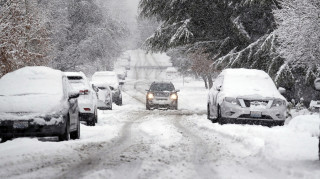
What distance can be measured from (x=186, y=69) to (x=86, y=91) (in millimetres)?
41460

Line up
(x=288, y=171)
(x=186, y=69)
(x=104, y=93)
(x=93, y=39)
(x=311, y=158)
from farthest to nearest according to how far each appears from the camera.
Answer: (x=186, y=69) < (x=93, y=39) < (x=104, y=93) < (x=311, y=158) < (x=288, y=171)

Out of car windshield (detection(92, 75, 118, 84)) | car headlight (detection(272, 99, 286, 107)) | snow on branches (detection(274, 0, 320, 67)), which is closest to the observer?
car headlight (detection(272, 99, 286, 107))

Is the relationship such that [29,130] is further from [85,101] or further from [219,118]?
[219,118]

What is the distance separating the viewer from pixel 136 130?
12.4 meters

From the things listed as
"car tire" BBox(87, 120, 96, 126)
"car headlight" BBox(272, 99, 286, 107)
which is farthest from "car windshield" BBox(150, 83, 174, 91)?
"car headlight" BBox(272, 99, 286, 107)

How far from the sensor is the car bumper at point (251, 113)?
40.5 ft

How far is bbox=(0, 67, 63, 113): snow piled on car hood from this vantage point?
9.02m

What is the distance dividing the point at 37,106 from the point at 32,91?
0.86 metres

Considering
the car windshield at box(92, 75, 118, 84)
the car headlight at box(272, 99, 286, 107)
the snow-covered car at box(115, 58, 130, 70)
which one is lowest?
the car headlight at box(272, 99, 286, 107)

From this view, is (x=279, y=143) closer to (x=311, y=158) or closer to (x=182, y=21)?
(x=311, y=158)

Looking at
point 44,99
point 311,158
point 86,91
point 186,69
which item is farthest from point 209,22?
point 186,69

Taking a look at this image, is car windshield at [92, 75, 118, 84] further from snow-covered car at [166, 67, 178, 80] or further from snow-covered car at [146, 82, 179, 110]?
snow-covered car at [166, 67, 178, 80]

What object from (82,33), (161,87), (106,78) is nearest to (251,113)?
(161,87)

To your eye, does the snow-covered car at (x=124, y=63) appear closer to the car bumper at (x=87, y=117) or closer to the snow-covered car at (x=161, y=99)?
the snow-covered car at (x=161, y=99)
